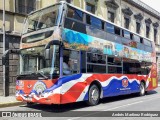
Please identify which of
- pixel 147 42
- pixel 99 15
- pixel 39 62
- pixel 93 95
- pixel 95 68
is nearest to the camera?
pixel 39 62

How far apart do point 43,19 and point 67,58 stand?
1928mm

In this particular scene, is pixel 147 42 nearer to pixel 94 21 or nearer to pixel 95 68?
pixel 94 21

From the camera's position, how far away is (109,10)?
26.1 metres

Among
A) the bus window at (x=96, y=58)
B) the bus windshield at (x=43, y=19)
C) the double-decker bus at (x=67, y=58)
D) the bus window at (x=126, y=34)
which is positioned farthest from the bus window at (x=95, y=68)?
the bus window at (x=126, y=34)

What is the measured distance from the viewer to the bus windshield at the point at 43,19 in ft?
34.7

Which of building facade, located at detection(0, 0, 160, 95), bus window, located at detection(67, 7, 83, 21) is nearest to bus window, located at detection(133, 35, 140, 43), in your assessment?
bus window, located at detection(67, 7, 83, 21)

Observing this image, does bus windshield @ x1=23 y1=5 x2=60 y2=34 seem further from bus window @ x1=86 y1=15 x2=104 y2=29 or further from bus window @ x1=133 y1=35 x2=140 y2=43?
bus window @ x1=133 y1=35 x2=140 y2=43

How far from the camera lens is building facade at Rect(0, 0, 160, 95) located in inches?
613

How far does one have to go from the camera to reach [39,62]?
10.3 meters

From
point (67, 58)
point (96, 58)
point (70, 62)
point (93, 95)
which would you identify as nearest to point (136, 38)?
point (96, 58)

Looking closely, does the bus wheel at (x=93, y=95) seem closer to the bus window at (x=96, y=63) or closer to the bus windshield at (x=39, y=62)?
the bus window at (x=96, y=63)

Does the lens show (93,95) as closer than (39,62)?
No

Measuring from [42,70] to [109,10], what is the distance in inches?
678

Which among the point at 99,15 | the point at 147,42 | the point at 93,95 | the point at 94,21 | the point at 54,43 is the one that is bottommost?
the point at 93,95
